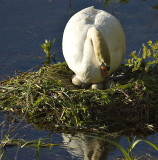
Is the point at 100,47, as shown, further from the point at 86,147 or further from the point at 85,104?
the point at 86,147

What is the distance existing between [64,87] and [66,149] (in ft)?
3.55

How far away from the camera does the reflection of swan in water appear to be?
243 inches

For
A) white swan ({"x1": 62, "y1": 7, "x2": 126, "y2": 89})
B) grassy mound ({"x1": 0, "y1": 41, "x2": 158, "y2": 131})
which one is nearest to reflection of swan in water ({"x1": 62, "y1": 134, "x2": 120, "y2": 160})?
grassy mound ({"x1": 0, "y1": 41, "x2": 158, "y2": 131})

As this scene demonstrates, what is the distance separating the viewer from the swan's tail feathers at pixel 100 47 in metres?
6.98

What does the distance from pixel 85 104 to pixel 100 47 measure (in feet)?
2.44

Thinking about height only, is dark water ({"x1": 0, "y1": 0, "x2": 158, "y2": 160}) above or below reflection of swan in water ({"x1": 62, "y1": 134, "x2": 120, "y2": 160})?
above

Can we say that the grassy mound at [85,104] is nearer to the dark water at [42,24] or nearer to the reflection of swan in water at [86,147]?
the reflection of swan in water at [86,147]

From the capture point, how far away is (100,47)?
275 inches

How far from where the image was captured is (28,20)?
33.1ft

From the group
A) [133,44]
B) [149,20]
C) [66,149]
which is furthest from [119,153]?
[149,20]

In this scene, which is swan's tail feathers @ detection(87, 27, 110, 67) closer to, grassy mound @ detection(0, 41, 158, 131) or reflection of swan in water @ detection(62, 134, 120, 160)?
grassy mound @ detection(0, 41, 158, 131)

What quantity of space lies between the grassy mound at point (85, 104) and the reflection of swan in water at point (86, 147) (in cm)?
23

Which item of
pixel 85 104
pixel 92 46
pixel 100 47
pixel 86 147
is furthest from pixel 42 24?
pixel 86 147

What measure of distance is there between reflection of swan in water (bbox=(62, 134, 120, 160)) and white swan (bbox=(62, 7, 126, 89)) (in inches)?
39.6
